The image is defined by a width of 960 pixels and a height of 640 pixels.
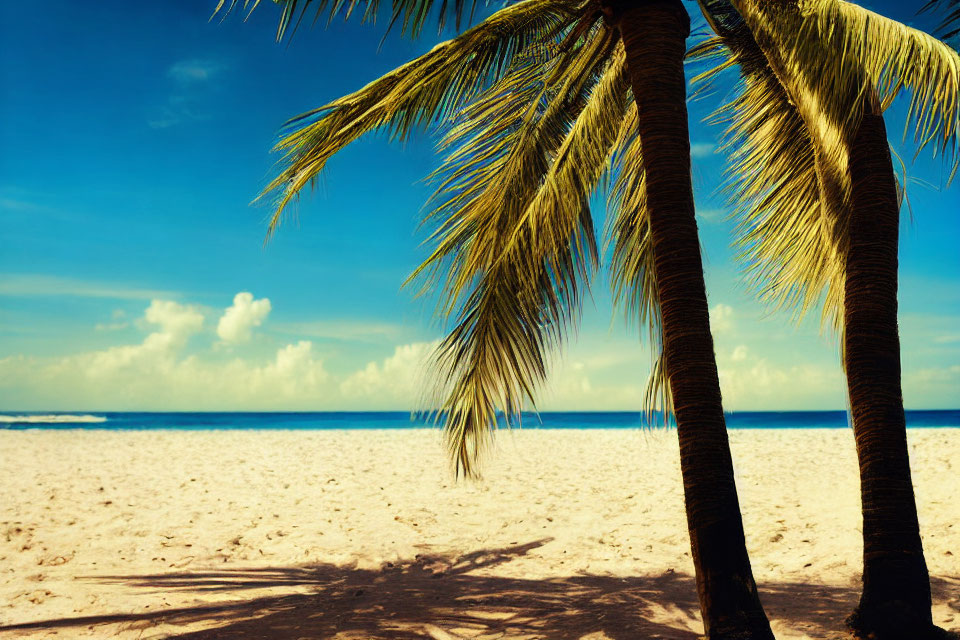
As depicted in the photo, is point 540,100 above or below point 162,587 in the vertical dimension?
above

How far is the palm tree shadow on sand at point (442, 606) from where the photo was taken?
4.53m

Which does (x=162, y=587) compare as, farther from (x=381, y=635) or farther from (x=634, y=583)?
(x=634, y=583)

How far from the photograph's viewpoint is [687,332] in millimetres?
3674

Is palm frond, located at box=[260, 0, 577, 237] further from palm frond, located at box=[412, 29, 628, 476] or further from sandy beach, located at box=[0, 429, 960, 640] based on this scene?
sandy beach, located at box=[0, 429, 960, 640]

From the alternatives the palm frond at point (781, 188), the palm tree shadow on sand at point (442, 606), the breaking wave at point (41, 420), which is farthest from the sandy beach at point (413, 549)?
the breaking wave at point (41, 420)

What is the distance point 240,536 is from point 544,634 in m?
4.47

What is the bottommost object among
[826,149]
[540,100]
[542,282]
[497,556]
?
[497,556]

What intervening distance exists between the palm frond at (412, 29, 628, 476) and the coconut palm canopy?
1 centimetres

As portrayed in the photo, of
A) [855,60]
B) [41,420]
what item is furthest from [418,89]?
[41,420]

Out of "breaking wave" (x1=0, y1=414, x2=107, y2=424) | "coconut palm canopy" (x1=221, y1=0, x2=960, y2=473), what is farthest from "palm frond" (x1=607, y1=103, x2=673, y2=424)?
"breaking wave" (x1=0, y1=414, x2=107, y2=424)

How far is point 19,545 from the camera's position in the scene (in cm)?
682

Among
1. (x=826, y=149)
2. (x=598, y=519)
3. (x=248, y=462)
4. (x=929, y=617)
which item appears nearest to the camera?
(x=929, y=617)

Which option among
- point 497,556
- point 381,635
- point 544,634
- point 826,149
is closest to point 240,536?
point 497,556

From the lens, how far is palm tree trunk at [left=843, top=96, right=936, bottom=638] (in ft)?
12.9
